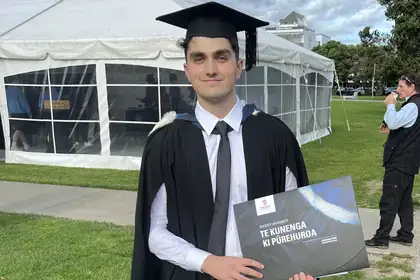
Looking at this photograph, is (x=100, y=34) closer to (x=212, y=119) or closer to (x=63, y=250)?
(x=63, y=250)

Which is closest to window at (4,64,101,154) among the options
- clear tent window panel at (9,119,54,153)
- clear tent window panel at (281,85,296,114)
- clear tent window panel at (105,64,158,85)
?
clear tent window panel at (9,119,54,153)

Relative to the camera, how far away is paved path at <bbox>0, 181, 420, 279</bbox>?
6.34 metres

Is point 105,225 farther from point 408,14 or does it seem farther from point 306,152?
point 408,14

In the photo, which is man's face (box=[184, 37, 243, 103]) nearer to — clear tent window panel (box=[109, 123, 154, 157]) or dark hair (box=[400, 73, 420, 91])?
dark hair (box=[400, 73, 420, 91])

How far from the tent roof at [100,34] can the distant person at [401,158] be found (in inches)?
175

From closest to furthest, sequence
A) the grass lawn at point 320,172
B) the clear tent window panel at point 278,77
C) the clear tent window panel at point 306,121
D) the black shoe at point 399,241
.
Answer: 1. the black shoe at point 399,241
2. the grass lawn at point 320,172
3. the clear tent window panel at point 278,77
4. the clear tent window panel at point 306,121

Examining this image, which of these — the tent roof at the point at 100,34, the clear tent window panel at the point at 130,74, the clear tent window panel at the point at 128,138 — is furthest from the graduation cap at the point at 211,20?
the clear tent window panel at the point at 128,138

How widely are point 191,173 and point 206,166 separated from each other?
6 centimetres

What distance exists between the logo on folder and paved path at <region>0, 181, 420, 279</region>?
174 inches

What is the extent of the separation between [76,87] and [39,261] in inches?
236

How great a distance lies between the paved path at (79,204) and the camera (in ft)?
20.8

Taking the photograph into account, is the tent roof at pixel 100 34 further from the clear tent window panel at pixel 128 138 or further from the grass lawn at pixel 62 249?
the grass lawn at pixel 62 249

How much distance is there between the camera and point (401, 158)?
5176mm

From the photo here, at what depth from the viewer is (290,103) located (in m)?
13.9
